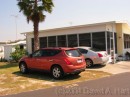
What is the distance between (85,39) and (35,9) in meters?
5.78

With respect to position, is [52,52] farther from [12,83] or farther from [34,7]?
[34,7]

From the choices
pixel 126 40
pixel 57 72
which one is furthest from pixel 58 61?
pixel 126 40

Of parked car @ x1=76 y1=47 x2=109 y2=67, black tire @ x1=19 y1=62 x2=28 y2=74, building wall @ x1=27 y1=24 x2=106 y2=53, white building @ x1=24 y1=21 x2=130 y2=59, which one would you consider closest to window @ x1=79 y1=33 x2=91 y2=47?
white building @ x1=24 y1=21 x2=130 y2=59

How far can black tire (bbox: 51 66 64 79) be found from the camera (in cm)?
1339

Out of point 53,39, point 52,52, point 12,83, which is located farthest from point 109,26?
point 12,83

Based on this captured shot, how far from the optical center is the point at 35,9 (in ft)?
69.3

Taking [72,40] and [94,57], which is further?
[72,40]

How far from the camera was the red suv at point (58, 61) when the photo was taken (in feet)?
43.4

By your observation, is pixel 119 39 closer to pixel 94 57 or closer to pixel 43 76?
pixel 94 57

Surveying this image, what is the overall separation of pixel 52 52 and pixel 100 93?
206 inches

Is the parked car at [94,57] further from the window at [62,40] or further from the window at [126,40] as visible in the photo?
the window at [126,40]

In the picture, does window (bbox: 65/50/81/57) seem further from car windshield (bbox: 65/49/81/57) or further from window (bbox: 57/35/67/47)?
window (bbox: 57/35/67/47)

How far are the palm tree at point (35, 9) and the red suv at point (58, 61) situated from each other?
697 centimetres

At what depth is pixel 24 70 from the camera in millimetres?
15242
